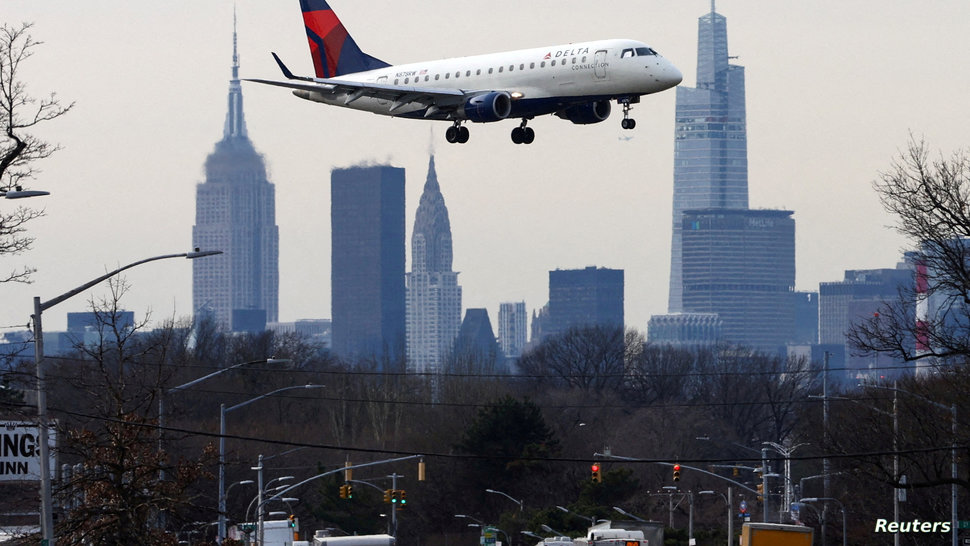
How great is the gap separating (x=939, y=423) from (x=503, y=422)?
3924cm

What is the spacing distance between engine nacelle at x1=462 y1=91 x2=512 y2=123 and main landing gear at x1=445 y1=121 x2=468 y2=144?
1849 mm

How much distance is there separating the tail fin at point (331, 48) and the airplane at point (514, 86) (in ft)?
15.6

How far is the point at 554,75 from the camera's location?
190ft

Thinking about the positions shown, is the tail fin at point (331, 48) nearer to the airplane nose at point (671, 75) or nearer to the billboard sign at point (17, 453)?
the airplane nose at point (671, 75)

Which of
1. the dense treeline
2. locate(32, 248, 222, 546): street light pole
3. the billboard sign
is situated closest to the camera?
locate(32, 248, 222, 546): street light pole

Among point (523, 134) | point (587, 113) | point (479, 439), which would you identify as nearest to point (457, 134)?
point (523, 134)

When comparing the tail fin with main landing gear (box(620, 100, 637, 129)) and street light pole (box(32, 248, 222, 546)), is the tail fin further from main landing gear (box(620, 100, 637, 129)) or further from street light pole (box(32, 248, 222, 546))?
street light pole (box(32, 248, 222, 546))

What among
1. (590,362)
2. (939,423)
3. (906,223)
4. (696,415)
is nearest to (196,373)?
(696,415)

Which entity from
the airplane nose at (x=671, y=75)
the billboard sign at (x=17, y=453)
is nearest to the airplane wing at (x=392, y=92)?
the airplane nose at (x=671, y=75)

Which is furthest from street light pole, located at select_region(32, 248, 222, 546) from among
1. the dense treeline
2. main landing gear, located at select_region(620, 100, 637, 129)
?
main landing gear, located at select_region(620, 100, 637, 129)

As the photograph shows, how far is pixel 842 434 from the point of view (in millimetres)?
68125

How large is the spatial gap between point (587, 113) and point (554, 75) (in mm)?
2489

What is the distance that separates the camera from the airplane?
188 feet

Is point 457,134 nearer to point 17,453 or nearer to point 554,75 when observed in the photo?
point 554,75
